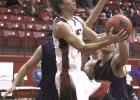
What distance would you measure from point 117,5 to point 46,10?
150 inches

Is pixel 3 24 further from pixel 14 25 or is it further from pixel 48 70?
pixel 48 70

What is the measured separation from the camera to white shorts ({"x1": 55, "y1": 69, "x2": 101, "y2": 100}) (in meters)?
4.00

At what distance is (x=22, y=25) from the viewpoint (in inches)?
622

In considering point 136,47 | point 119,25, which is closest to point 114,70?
point 119,25

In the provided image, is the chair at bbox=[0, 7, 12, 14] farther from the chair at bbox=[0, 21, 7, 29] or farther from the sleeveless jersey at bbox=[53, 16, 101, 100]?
the sleeveless jersey at bbox=[53, 16, 101, 100]

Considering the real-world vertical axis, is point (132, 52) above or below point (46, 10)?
below

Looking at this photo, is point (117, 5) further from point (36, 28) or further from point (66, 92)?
point (66, 92)

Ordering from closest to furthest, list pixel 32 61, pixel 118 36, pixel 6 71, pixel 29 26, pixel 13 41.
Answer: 1. pixel 118 36
2. pixel 32 61
3. pixel 6 71
4. pixel 13 41
5. pixel 29 26

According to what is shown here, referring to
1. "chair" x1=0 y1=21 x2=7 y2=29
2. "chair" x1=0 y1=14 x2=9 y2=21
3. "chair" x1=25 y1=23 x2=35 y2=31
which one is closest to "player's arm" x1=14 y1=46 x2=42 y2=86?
"chair" x1=0 y1=21 x2=7 y2=29

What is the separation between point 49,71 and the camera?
13.5 ft

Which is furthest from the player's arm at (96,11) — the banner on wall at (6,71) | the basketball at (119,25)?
the banner on wall at (6,71)

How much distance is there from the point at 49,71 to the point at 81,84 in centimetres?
32

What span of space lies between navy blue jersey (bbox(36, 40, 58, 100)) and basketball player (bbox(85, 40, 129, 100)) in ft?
1.65

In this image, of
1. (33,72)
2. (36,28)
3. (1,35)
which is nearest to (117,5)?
(36,28)
